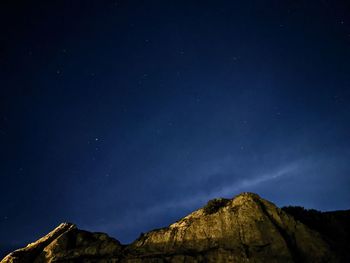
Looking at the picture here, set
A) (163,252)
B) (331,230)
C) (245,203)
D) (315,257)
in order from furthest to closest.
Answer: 1. (331,230)
2. (245,203)
3. (163,252)
4. (315,257)

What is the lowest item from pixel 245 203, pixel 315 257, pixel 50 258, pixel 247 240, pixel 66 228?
pixel 315 257

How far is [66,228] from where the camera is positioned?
41156mm

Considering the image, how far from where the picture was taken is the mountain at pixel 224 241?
88.4ft

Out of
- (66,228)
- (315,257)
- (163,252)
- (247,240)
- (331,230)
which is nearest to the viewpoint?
(315,257)

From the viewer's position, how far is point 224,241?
95.6ft

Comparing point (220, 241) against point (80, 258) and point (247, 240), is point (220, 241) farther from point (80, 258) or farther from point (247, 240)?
point (80, 258)

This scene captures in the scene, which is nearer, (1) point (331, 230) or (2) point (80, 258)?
(2) point (80, 258)

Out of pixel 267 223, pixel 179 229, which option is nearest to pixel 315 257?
pixel 267 223

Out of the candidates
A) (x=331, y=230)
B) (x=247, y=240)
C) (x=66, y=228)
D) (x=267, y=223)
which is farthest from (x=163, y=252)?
(x=331, y=230)

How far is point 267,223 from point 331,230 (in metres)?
10.8

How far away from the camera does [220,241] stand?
29312 mm

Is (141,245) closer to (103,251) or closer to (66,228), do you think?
(103,251)

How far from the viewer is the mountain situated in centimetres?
2695

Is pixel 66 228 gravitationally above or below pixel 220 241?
above
